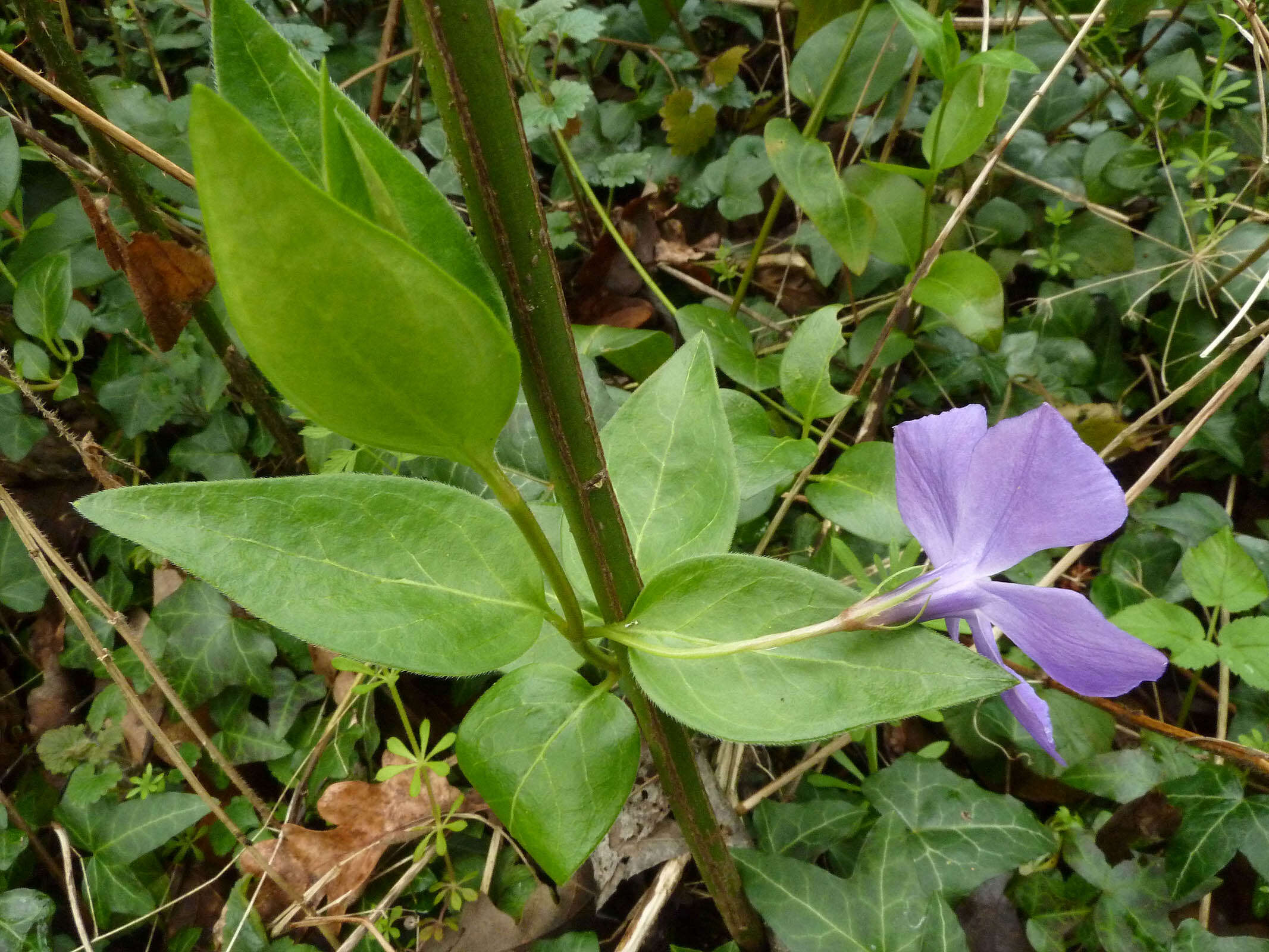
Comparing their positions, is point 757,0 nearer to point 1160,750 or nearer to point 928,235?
point 928,235

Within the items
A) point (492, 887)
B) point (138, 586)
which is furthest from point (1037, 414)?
point (138, 586)

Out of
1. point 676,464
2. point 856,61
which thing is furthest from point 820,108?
point 676,464

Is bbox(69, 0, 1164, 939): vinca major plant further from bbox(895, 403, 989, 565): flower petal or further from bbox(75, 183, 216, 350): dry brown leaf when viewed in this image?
bbox(75, 183, 216, 350): dry brown leaf

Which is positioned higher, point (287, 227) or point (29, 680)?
point (287, 227)

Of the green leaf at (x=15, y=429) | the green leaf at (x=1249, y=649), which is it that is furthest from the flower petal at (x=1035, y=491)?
the green leaf at (x=15, y=429)

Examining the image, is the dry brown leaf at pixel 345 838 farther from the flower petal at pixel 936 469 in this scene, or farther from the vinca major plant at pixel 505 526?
the flower petal at pixel 936 469

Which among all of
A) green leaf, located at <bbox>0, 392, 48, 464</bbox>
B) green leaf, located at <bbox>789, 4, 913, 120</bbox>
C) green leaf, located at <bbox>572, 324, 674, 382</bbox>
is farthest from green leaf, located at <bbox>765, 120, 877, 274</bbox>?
green leaf, located at <bbox>0, 392, 48, 464</bbox>
